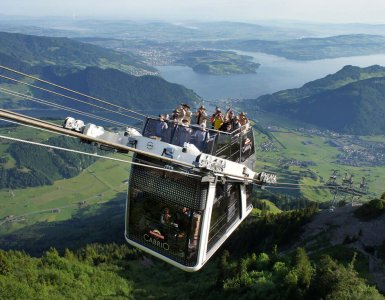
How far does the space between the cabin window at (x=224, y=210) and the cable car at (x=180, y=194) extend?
4 cm

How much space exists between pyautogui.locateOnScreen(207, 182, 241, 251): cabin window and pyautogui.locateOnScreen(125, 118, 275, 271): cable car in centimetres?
4

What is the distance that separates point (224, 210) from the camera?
53.6 feet

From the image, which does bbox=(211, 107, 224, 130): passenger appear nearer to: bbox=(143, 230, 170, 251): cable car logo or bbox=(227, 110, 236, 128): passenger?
bbox=(227, 110, 236, 128): passenger

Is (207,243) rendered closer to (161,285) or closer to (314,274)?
(314,274)

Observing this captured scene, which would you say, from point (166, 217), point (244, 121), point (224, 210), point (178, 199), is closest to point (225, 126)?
point (244, 121)

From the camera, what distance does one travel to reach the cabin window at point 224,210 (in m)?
15.2

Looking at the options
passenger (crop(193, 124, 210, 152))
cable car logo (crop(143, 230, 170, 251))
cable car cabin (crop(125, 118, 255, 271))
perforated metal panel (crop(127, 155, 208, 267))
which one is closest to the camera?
cable car cabin (crop(125, 118, 255, 271))

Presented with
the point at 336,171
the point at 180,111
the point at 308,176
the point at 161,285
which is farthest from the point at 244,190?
the point at 336,171

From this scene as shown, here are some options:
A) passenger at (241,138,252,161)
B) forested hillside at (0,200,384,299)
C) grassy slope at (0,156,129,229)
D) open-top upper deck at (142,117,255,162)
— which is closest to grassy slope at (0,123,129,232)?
grassy slope at (0,156,129,229)

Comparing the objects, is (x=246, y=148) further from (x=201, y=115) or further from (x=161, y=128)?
(x=161, y=128)

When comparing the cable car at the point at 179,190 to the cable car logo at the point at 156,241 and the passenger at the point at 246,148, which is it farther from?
the passenger at the point at 246,148

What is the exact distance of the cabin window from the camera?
49.9 feet

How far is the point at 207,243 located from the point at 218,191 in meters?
1.89

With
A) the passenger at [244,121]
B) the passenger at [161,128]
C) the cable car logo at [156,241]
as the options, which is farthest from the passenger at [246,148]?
the cable car logo at [156,241]
